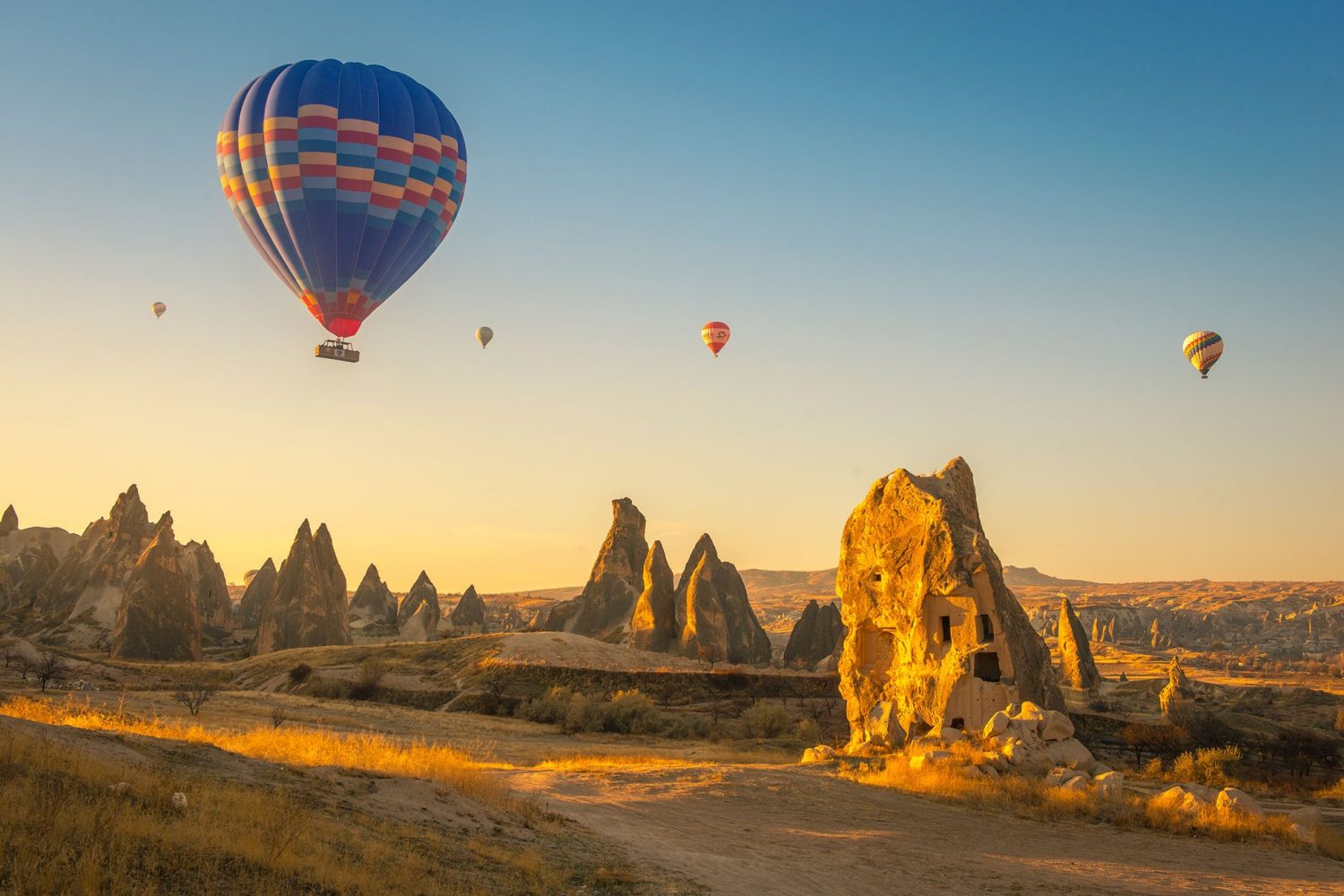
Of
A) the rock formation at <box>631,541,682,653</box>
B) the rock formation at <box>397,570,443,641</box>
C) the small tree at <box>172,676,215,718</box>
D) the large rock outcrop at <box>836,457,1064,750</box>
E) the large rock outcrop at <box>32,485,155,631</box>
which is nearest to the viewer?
the large rock outcrop at <box>836,457,1064,750</box>

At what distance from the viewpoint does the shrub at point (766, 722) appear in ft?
101

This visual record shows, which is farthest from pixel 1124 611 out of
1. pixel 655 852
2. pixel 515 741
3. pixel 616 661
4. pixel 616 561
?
pixel 655 852

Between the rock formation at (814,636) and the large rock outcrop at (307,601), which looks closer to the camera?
the rock formation at (814,636)

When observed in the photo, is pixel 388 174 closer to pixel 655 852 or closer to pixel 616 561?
pixel 655 852

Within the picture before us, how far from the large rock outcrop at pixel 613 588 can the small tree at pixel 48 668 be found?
2892 cm

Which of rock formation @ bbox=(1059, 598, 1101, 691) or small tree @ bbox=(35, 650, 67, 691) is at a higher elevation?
rock formation @ bbox=(1059, 598, 1101, 691)

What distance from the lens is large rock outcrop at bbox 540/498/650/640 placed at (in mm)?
61719

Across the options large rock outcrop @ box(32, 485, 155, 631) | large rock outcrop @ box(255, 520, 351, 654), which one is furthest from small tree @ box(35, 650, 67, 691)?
large rock outcrop @ box(32, 485, 155, 631)

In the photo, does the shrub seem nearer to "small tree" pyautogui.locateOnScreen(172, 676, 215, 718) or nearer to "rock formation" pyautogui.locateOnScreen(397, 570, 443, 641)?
"small tree" pyautogui.locateOnScreen(172, 676, 215, 718)

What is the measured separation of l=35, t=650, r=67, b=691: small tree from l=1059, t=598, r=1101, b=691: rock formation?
4305 cm

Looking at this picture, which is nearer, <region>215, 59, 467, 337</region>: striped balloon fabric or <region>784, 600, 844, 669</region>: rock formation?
<region>215, 59, 467, 337</region>: striped balloon fabric

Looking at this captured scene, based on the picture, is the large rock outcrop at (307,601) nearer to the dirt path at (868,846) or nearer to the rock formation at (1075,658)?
the rock formation at (1075,658)

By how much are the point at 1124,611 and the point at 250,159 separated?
365 feet

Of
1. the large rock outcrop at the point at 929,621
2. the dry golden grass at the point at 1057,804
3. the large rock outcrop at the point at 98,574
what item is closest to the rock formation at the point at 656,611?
the large rock outcrop at the point at 929,621
